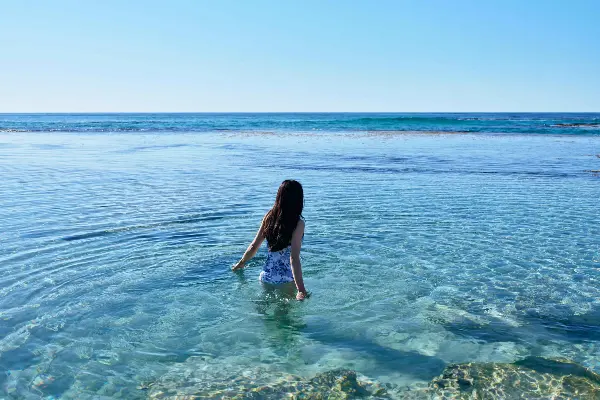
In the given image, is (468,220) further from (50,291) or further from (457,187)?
(50,291)

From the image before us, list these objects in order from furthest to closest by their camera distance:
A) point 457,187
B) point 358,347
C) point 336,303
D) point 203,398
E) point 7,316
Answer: point 457,187
point 336,303
point 7,316
point 358,347
point 203,398

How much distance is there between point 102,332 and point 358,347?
3024 mm

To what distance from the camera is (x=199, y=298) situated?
7.39 meters

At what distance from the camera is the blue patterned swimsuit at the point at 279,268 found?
7711mm

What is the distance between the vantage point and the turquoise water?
5648 mm

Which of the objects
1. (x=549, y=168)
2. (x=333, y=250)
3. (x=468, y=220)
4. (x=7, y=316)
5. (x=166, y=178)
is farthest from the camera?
(x=549, y=168)

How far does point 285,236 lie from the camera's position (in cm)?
745

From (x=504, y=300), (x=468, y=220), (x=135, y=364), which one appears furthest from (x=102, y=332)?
(x=468, y=220)

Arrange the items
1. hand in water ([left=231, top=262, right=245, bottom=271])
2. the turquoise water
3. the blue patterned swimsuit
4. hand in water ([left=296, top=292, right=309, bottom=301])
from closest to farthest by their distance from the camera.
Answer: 1. the turquoise water
2. hand in water ([left=296, top=292, right=309, bottom=301])
3. the blue patterned swimsuit
4. hand in water ([left=231, top=262, right=245, bottom=271])

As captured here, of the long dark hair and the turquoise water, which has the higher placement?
the long dark hair

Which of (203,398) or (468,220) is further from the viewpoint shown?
(468,220)

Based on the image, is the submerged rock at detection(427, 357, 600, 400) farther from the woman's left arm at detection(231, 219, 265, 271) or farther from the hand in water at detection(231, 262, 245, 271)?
the hand in water at detection(231, 262, 245, 271)

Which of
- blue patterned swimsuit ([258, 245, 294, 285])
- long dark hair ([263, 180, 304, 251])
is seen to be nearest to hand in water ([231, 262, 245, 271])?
blue patterned swimsuit ([258, 245, 294, 285])

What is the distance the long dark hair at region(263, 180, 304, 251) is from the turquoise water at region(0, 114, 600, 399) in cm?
82
